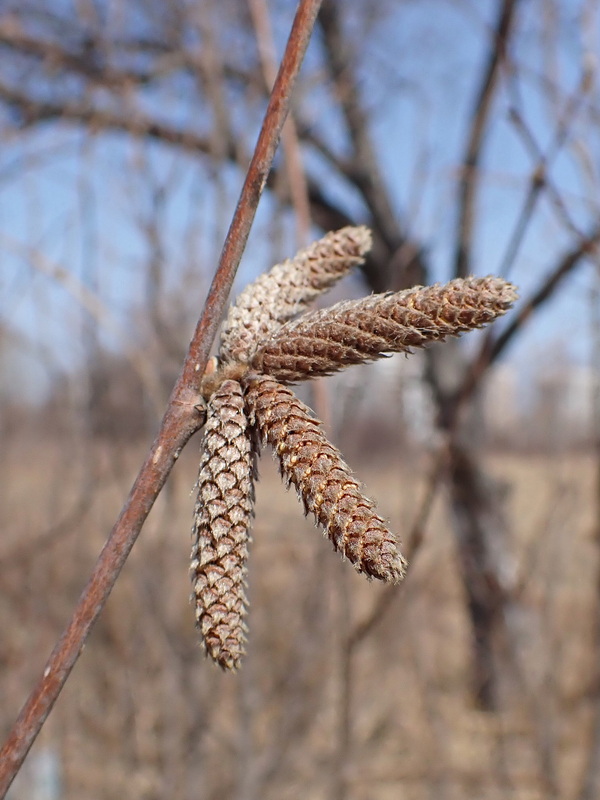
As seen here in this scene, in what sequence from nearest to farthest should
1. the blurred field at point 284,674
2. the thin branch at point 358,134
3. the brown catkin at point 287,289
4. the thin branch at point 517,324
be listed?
the brown catkin at point 287,289, the thin branch at point 517,324, the blurred field at point 284,674, the thin branch at point 358,134

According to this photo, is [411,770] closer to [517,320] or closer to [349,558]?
[517,320]

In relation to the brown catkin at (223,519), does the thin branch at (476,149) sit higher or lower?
higher

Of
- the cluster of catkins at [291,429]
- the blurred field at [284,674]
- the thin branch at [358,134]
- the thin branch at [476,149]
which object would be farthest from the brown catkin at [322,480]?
the thin branch at [358,134]

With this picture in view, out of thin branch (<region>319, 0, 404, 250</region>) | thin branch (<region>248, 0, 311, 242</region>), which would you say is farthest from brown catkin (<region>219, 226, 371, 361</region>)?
thin branch (<region>319, 0, 404, 250</region>)

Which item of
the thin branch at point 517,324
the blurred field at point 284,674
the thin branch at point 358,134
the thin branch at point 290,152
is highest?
the thin branch at point 358,134

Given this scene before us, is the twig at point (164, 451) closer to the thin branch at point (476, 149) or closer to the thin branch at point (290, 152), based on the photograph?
the thin branch at point (290, 152)

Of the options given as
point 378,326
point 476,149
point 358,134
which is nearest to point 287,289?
point 378,326

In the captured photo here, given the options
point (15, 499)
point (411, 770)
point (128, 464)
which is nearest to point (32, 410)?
point (15, 499)
